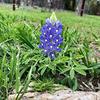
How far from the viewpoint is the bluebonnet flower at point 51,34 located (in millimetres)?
3037

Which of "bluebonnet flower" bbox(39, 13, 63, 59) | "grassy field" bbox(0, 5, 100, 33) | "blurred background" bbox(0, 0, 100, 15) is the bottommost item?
"blurred background" bbox(0, 0, 100, 15)

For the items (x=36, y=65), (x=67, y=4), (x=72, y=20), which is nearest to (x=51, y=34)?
(x=36, y=65)

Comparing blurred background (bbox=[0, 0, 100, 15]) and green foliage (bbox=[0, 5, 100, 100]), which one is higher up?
green foliage (bbox=[0, 5, 100, 100])

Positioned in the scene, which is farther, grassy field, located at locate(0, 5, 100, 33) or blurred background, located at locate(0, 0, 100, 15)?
blurred background, located at locate(0, 0, 100, 15)

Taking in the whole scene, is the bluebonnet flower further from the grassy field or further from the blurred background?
the blurred background

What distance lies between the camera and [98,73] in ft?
10.8

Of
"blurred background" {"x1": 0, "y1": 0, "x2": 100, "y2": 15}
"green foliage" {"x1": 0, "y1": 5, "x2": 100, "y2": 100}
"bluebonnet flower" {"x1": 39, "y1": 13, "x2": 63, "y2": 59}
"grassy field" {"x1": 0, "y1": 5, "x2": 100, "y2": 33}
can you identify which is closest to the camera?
"green foliage" {"x1": 0, "y1": 5, "x2": 100, "y2": 100}

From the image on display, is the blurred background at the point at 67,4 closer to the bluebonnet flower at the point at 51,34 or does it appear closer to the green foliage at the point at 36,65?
the green foliage at the point at 36,65

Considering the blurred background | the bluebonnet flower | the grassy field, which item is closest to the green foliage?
the bluebonnet flower

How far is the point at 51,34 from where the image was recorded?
3051 millimetres

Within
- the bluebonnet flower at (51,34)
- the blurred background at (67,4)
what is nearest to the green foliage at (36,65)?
the bluebonnet flower at (51,34)

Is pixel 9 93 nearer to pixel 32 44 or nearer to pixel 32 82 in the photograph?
pixel 32 82

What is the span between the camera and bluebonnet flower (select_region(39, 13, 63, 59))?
3.04 metres

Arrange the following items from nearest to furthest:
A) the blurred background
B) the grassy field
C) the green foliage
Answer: the green foliage → the grassy field → the blurred background
